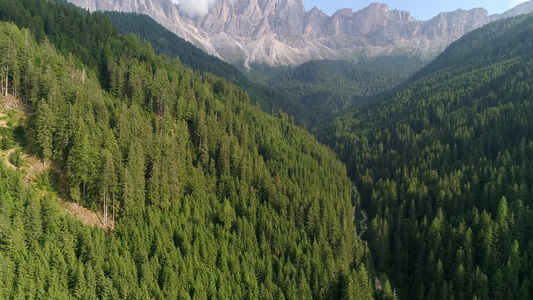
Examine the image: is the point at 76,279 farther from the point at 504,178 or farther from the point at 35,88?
the point at 504,178

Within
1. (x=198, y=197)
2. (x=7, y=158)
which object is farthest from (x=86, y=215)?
(x=198, y=197)

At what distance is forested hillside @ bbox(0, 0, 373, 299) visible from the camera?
59.6 m

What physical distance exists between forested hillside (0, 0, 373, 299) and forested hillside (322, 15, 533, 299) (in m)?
15.4

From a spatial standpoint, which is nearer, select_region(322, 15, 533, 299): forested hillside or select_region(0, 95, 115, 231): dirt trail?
select_region(0, 95, 115, 231): dirt trail

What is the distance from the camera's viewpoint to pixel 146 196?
84.6 meters

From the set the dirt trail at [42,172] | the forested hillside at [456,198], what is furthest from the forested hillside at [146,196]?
the forested hillside at [456,198]

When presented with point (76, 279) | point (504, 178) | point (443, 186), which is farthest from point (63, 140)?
point (504, 178)

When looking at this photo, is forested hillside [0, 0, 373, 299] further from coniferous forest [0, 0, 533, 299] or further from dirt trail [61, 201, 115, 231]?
dirt trail [61, 201, 115, 231]

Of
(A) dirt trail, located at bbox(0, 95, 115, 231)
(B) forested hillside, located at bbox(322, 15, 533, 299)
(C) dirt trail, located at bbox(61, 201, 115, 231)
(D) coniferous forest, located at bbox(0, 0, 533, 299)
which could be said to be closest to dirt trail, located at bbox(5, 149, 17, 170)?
(A) dirt trail, located at bbox(0, 95, 115, 231)

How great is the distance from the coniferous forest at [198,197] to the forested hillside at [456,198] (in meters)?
0.57

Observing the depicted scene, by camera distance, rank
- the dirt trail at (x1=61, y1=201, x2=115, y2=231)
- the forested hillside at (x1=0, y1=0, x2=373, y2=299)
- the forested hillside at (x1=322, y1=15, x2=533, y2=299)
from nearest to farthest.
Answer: the forested hillside at (x1=0, y1=0, x2=373, y2=299) → the dirt trail at (x1=61, y1=201, x2=115, y2=231) → the forested hillside at (x1=322, y1=15, x2=533, y2=299)

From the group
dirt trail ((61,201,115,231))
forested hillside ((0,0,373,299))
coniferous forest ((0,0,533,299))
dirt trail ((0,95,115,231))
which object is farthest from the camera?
dirt trail ((61,201,115,231))

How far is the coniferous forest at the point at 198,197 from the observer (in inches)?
2484

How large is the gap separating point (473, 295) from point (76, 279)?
280 ft
